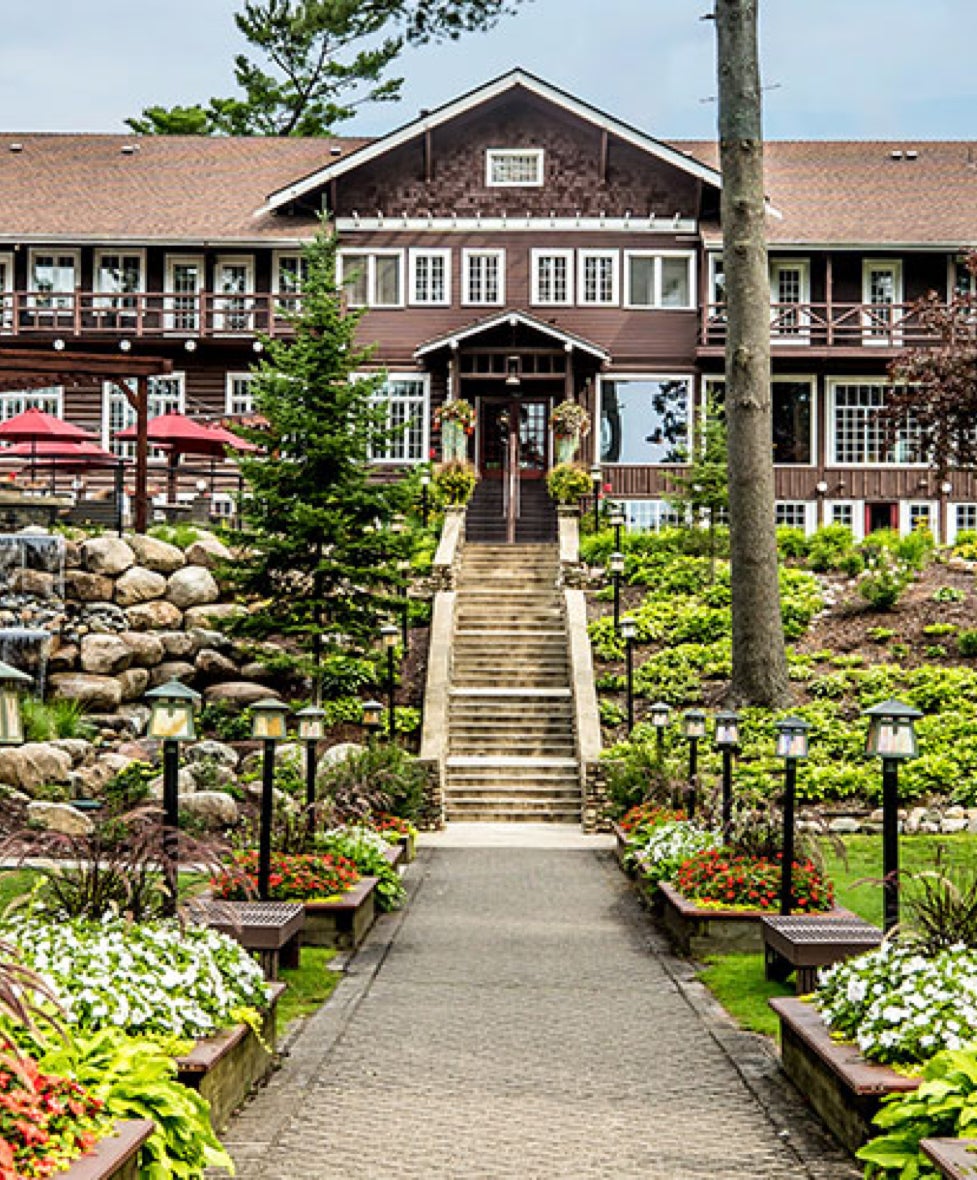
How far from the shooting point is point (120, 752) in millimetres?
19844

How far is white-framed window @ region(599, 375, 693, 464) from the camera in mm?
35594

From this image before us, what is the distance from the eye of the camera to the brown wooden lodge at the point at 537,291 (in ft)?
115

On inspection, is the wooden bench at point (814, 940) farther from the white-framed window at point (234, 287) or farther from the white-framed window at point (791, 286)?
the white-framed window at point (234, 287)

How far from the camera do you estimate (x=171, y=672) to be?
2314cm

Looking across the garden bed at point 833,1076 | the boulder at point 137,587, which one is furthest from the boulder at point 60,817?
the garden bed at point 833,1076

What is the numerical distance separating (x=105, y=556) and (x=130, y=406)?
13.8 metres

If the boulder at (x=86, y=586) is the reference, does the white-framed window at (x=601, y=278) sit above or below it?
above

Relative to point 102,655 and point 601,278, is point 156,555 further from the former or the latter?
point 601,278

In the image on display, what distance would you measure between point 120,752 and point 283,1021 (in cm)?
1156

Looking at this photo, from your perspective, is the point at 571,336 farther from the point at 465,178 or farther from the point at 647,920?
the point at 647,920

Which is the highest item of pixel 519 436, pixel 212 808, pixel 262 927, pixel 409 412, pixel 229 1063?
pixel 409 412

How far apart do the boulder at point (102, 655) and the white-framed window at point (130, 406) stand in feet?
46.9

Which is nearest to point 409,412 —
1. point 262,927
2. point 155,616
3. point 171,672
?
point 155,616

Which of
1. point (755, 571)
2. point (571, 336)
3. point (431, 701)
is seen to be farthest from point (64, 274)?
point (755, 571)
